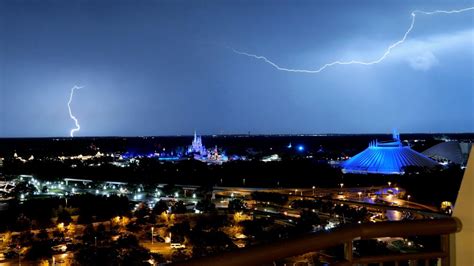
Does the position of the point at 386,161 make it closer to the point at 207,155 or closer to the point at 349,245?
the point at 207,155

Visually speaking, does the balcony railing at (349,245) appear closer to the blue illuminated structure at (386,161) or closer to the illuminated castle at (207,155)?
the blue illuminated structure at (386,161)

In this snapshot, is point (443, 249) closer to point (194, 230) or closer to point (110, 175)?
point (194, 230)

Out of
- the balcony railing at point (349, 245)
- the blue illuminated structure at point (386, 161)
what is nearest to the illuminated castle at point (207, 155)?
the blue illuminated structure at point (386, 161)

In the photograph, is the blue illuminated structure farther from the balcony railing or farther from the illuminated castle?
the balcony railing

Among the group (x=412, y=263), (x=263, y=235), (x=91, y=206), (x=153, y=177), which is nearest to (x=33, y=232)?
(x=91, y=206)

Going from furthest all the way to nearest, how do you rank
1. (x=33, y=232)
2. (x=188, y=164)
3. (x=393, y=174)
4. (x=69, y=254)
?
(x=188, y=164) < (x=393, y=174) < (x=33, y=232) < (x=69, y=254)

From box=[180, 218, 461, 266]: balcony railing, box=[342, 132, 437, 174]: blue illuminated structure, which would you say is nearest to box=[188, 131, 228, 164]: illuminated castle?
box=[342, 132, 437, 174]: blue illuminated structure

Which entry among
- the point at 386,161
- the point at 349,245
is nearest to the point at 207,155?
the point at 386,161
